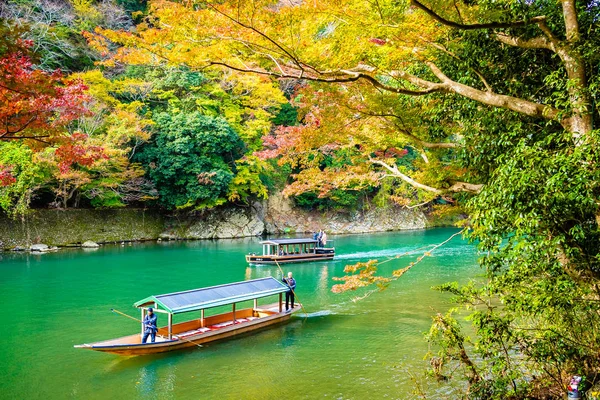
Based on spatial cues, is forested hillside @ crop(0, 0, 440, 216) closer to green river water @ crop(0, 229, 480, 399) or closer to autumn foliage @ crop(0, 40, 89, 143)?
green river water @ crop(0, 229, 480, 399)

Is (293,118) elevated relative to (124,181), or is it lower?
elevated

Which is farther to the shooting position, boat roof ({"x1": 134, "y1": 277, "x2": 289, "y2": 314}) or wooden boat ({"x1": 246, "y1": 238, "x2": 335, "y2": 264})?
wooden boat ({"x1": 246, "y1": 238, "x2": 335, "y2": 264})

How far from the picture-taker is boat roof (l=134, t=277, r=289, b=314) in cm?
1076

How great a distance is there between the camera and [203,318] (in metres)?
11.9

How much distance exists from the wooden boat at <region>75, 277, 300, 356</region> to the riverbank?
19268mm

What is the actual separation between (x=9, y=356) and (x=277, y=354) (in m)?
6.07

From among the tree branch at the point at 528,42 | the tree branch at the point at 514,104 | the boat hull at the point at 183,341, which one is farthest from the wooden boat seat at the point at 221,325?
the tree branch at the point at 528,42

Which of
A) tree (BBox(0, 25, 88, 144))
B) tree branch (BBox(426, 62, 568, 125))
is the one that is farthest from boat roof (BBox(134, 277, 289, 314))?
tree branch (BBox(426, 62, 568, 125))

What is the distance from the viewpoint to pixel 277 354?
1076 cm

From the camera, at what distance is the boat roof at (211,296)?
1076 cm

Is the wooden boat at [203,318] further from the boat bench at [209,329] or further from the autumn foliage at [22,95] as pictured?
the autumn foliage at [22,95]

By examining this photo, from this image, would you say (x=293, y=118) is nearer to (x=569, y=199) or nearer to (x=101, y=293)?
(x=101, y=293)

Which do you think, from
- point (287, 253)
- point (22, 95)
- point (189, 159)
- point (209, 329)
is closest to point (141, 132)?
point (189, 159)

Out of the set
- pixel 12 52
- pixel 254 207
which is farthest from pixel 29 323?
pixel 254 207
